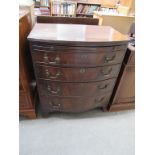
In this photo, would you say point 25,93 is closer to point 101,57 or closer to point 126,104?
point 101,57

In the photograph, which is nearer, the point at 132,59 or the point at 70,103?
the point at 132,59

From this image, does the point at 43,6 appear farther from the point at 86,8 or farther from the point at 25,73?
the point at 25,73

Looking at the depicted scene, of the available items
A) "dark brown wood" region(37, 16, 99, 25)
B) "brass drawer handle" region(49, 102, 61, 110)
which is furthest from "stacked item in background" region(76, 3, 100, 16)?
"brass drawer handle" region(49, 102, 61, 110)

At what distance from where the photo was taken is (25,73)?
1271 millimetres

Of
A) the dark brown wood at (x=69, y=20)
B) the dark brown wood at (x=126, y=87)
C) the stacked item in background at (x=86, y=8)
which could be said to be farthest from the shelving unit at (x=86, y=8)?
the dark brown wood at (x=126, y=87)

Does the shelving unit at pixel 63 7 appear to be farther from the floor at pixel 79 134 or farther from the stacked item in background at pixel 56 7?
the floor at pixel 79 134

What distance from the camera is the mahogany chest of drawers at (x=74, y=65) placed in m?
1.09

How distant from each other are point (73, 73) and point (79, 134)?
623 mm

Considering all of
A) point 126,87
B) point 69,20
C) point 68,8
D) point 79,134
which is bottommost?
point 79,134

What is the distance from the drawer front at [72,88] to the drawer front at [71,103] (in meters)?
0.07

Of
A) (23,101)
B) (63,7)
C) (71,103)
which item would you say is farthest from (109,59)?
(63,7)

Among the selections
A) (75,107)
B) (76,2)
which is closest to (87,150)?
(75,107)
